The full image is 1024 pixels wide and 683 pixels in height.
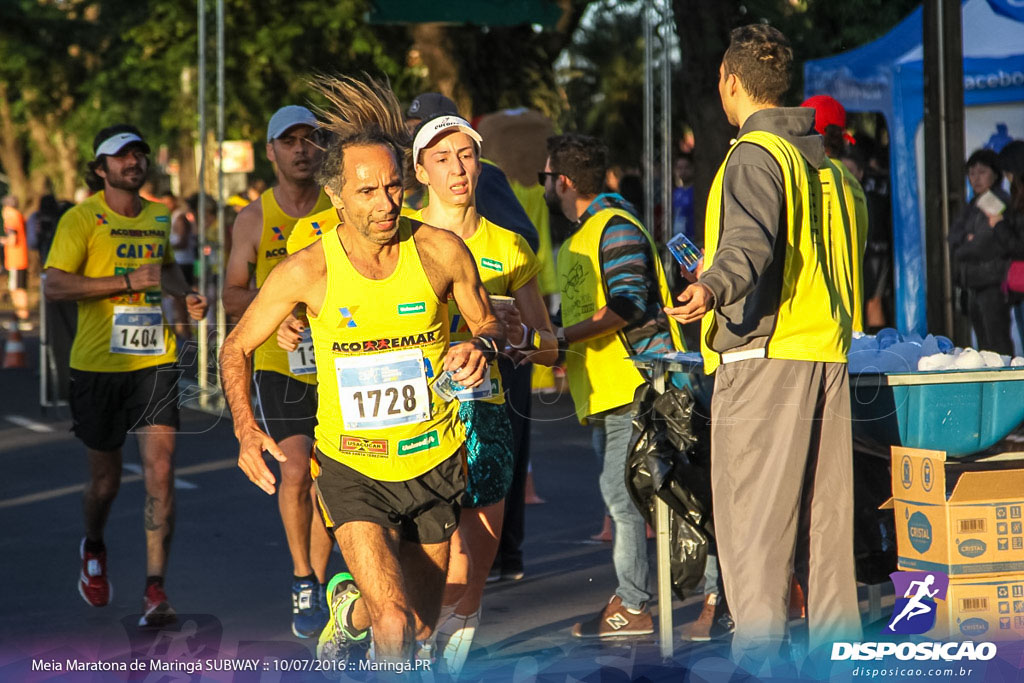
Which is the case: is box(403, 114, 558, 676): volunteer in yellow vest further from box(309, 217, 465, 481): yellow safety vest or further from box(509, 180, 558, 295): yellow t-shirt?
box(509, 180, 558, 295): yellow t-shirt

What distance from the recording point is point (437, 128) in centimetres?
543

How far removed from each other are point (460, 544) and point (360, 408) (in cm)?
86

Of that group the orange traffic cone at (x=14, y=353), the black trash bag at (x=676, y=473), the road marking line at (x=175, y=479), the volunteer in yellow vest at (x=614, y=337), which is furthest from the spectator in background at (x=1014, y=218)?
the orange traffic cone at (x=14, y=353)

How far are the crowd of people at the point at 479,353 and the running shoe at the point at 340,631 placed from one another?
0.04ft

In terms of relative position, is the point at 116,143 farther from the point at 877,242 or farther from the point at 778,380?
the point at 877,242

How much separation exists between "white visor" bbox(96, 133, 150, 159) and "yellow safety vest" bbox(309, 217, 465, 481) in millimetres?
2653

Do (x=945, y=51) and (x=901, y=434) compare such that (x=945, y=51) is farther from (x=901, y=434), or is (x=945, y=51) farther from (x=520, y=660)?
(x=520, y=660)

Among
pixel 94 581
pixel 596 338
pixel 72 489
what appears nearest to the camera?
pixel 596 338

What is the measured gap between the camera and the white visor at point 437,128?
543cm

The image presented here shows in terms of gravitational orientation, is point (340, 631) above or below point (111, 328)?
below

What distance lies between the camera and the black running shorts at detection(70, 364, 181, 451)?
6.92 metres

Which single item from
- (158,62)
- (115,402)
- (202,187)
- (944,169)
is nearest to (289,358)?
(115,402)

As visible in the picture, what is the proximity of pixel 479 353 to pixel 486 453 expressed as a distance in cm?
84

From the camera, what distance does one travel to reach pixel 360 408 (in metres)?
4.64
